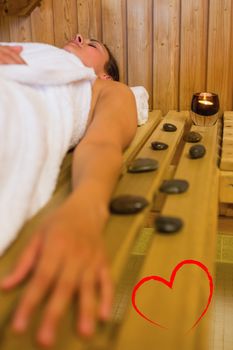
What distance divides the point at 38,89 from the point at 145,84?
112cm

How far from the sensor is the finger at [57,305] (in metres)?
0.65

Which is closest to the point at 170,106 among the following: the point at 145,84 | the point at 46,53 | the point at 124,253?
the point at 145,84

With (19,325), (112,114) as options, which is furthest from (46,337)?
(112,114)

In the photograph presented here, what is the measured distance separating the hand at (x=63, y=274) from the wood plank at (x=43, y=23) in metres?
1.87

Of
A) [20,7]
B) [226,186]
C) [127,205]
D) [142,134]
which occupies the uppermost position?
[20,7]

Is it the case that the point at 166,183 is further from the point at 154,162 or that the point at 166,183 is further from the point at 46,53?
the point at 46,53

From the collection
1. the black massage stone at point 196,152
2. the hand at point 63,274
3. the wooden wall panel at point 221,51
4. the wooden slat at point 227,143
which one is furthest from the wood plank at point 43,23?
the hand at point 63,274

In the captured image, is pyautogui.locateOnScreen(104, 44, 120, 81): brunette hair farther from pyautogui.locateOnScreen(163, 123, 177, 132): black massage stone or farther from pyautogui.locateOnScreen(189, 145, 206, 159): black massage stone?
pyautogui.locateOnScreen(189, 145, 206, 159): black massage stone

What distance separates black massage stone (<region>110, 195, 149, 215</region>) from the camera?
3.57 ft

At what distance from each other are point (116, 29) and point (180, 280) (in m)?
1.80

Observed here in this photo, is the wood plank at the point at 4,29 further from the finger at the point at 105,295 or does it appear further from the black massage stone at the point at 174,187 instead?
the finger at the point at 105,295

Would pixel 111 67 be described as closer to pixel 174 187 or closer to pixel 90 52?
pixel 90 52

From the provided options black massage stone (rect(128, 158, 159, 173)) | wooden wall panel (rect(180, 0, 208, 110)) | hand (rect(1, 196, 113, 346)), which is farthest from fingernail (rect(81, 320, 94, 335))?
wooden wall panel (rect(180, 0, 208, 110))

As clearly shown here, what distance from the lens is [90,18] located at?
2451 mm
